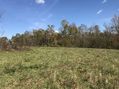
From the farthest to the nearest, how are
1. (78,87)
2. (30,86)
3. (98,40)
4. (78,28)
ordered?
1. (78,28)
2. (98,40)
3. (30,86)
4. (78,87)

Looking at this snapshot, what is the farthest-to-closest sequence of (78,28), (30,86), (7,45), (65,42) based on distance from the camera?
(78,28) → (65,42) → (7,45) → (30,86)

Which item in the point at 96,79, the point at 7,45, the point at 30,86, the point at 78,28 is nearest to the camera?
the point at 30,86

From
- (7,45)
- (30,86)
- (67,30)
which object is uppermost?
(67,30)

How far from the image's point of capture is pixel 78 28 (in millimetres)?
69250

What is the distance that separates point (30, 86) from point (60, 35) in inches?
2289

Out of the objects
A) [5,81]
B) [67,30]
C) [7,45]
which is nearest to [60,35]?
[67,30]

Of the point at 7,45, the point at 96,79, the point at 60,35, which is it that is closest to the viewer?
the point at 96,79

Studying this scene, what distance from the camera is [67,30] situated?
6594cm

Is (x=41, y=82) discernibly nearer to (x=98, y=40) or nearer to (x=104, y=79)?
(x=104, y=79)

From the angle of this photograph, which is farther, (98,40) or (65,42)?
(65,42)

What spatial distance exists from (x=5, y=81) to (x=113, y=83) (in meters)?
3.95

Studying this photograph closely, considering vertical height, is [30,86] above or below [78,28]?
below

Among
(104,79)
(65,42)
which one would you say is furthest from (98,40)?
(104,79)

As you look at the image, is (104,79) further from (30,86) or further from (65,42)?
(65,42)
